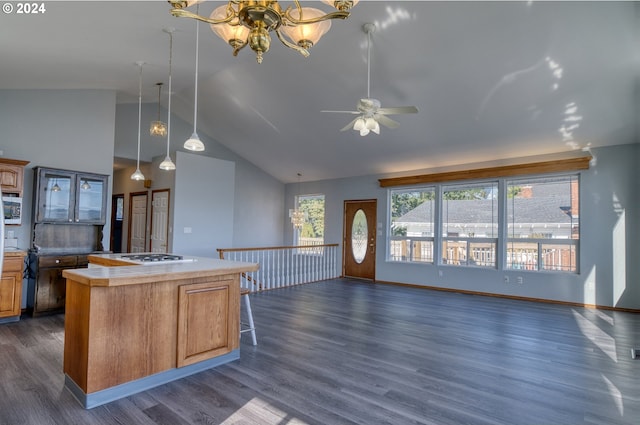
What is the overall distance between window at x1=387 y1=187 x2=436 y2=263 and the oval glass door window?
0.68 m

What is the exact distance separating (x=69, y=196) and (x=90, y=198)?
287 millimetres

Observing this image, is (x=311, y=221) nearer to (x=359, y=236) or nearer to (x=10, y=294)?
(x=359, y=236)

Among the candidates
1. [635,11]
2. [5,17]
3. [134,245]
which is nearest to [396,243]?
[635,11]

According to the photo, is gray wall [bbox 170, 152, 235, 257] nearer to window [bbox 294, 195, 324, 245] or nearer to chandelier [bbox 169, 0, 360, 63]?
window [bbox 294, 195, 324, 245]

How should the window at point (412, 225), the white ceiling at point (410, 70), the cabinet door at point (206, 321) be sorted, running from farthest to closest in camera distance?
the window at point (412, 225)
the white ceiling at point (410, 70)
the cabinet door at point (206, 321)

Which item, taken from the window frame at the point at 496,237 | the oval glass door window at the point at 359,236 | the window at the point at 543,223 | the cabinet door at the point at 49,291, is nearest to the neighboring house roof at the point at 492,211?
the window at the point at 543,223

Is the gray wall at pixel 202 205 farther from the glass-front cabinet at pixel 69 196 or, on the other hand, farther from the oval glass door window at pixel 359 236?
the oval glass door window at pixel 359 236

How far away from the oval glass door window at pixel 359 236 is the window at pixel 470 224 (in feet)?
6.41

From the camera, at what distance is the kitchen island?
2494 mm

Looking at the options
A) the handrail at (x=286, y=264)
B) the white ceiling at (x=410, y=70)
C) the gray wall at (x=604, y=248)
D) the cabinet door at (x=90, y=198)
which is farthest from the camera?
the handrail at (x=286, y=264)

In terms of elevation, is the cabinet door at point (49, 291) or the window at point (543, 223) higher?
the window at point (543, 223)

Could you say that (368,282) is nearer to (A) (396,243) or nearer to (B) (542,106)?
(A) (396,243)

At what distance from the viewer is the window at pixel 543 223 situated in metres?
6.09

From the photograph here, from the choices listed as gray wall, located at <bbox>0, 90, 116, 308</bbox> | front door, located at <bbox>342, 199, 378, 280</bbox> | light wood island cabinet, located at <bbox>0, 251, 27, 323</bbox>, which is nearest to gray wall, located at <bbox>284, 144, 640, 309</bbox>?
front door, located at <bbox>342, 199, 378, 280</bbox>
